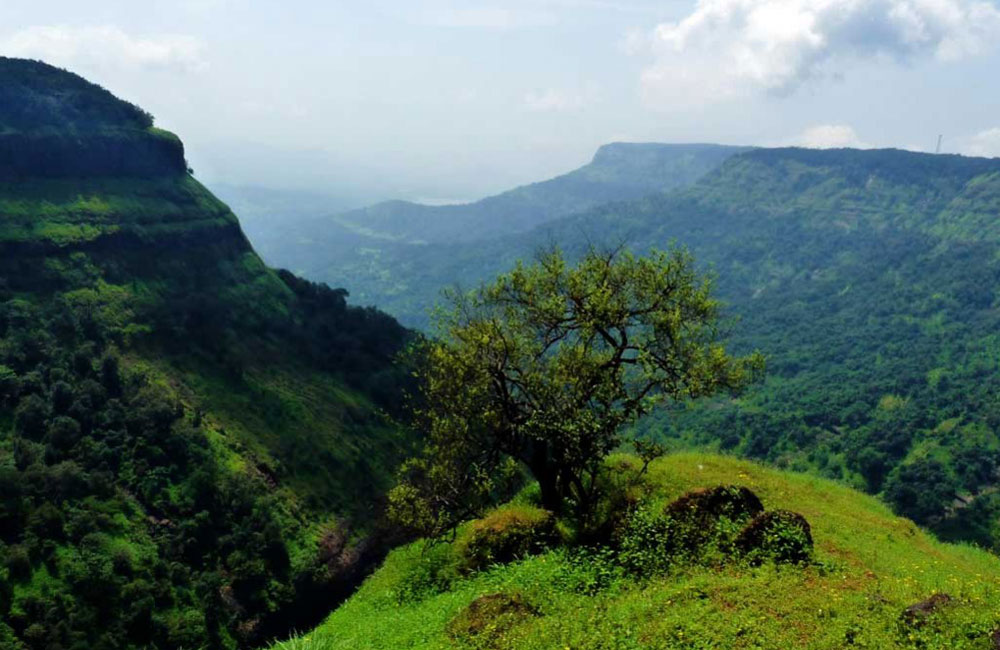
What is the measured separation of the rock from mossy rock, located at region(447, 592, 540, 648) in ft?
32.1

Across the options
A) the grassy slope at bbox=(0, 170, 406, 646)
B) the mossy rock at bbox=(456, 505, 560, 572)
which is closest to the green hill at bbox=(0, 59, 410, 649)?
the grassy slope at bbox=(0, 170, 406, 646)

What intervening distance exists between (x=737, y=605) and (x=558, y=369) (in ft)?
42.1

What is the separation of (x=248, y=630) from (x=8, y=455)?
30700mm

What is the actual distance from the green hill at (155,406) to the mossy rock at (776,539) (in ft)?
91.3

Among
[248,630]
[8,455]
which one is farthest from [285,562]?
[8,455]

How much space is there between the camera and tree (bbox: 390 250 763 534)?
2831 centimetres

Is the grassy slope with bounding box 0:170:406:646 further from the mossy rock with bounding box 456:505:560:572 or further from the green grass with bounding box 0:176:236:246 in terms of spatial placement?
the mossy rock with bounding box 456:505:560:572

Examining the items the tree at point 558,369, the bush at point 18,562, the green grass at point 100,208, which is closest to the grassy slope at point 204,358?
the green grass at point 100,208

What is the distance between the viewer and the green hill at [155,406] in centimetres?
6419

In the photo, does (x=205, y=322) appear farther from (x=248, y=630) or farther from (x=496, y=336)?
(x=496, y=336)

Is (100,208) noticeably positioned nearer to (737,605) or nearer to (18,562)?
(18,562)

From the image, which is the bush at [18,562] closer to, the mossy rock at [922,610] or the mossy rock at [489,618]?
the mossy rock at [489,618]

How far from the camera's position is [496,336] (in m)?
30.1

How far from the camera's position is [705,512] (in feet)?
78.0
